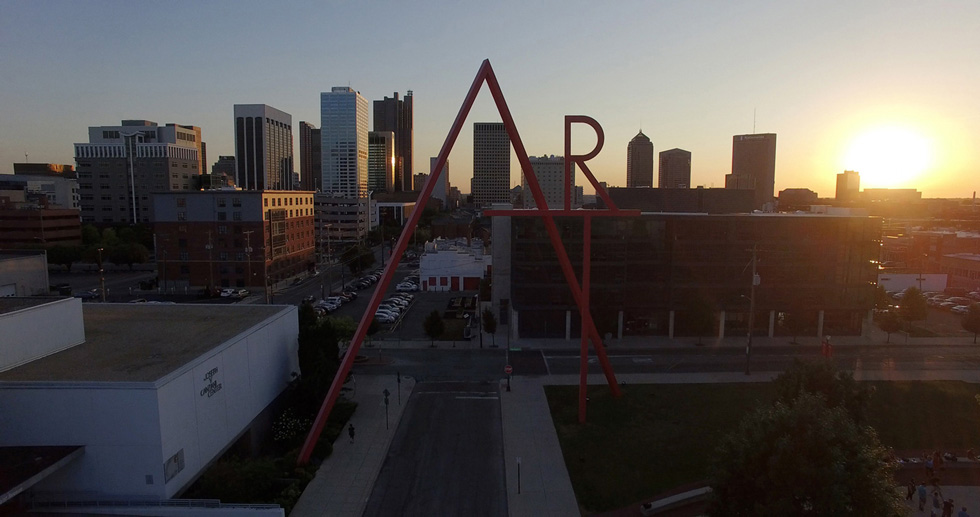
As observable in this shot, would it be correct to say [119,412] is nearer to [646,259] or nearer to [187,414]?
[187,414]

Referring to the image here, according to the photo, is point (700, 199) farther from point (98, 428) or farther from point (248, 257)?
point (248, 257)

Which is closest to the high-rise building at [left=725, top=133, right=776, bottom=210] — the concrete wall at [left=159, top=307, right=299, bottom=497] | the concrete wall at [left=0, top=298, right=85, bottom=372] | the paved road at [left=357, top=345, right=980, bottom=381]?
the paved road at [left=357, top=345, right=980, bottom=381]

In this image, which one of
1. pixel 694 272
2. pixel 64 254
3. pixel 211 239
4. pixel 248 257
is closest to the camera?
pixel 694 272

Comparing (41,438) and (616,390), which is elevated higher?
(41,438)

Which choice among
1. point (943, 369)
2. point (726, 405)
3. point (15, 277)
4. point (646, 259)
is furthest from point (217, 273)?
point (943, 369)

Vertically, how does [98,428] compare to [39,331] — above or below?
below

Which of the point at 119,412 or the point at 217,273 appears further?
the point at 217,273

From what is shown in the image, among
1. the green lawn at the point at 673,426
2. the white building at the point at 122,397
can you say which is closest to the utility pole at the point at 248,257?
the white building at the point at 122,397

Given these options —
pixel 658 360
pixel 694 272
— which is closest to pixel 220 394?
pixel 658 360

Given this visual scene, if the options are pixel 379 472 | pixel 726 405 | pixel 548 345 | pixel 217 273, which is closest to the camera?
pixel 379 472
